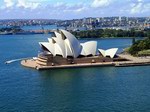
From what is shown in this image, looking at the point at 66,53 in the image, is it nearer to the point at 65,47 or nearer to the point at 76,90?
the point at 65,47

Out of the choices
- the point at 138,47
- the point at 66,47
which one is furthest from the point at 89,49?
the point at 138,47

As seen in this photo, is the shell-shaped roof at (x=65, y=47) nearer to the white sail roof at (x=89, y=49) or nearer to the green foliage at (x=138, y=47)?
the white sail roof at (x=89, y=49)

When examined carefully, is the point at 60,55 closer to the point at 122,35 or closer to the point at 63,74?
the point at 63,74

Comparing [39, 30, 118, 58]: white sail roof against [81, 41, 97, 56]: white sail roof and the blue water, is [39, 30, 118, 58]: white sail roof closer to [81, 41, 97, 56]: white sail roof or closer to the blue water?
[81, 41, 97, 56]: white sail roof

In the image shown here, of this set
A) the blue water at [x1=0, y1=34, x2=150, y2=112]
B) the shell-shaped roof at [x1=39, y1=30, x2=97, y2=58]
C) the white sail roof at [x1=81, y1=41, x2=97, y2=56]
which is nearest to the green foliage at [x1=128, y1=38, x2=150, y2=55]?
the white sail roof at [x1=81, y1=41, x2=97, y2=56]

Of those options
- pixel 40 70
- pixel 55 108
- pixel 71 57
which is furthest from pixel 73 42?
pixel 55 108

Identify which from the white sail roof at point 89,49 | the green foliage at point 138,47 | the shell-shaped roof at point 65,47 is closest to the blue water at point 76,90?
the shell-shaped roof at point 65,47
